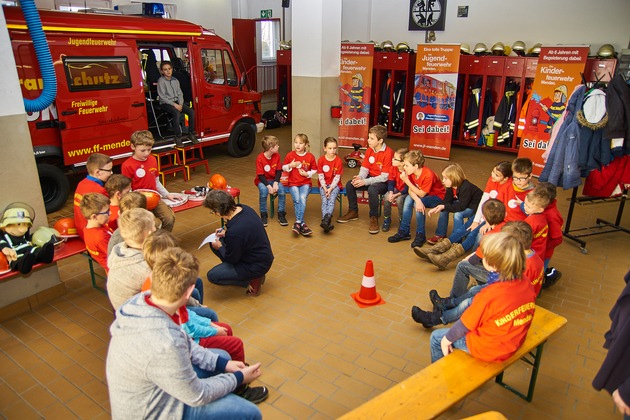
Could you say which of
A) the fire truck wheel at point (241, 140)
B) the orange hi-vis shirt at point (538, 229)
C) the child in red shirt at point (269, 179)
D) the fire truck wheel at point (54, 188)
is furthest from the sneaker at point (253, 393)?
the fire truck wheel at point (241, 140)

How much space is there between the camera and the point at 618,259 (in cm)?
609

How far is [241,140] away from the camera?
1076cm

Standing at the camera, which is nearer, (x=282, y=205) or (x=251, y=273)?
(x=251, y=273)

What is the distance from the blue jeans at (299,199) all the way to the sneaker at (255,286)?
5.87 ft

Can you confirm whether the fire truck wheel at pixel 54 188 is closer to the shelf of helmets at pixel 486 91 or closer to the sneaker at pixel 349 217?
the sneaker at pixel 349 217

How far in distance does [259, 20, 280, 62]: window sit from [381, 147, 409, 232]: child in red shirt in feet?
33.8

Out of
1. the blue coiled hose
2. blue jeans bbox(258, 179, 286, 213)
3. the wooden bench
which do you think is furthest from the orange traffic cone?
the blue coiled hose

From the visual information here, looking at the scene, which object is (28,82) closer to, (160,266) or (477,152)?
(160,266)

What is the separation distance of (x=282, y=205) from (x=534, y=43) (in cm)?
828

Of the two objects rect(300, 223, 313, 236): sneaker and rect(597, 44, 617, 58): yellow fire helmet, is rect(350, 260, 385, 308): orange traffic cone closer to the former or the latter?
rect(300, 223, 313, 236): sneaker

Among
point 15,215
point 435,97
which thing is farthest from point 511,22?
point 15,215

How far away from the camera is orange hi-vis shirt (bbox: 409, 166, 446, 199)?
6309mm

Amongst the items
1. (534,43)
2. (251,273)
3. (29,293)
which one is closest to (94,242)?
(29,293)

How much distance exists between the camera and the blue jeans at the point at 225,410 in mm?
2517
